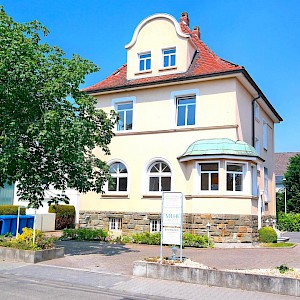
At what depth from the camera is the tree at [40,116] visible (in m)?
12.6

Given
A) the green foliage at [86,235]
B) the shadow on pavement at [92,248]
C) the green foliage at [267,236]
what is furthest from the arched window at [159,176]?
the green foliage at [267,236]

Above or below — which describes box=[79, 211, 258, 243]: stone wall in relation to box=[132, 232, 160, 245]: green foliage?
above

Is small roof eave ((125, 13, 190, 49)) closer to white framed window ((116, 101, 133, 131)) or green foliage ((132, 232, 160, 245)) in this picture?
white framed window ((116, 101, 133, 131))

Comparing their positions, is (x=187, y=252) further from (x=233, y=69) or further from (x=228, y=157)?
(x=233, y=69)

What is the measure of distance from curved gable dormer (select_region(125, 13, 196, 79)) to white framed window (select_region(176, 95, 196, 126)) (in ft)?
5.39

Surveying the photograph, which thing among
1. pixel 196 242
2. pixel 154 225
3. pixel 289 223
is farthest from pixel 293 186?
pixel 196 242

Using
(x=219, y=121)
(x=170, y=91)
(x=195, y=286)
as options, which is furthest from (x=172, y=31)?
(x=195, y=286)

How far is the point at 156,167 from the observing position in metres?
21.2

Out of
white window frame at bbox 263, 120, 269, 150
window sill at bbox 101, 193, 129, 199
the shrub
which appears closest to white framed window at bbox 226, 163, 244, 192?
window sill at bbox 101, 193, 129, 199

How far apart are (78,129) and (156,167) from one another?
28.7ft

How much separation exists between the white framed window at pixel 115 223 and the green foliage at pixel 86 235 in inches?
55.6

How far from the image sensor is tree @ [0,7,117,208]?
12.6m

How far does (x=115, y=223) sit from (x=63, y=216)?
6.72 m

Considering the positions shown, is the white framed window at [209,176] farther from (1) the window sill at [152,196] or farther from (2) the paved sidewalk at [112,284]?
(2) the paved sidewalk at [112,284]
